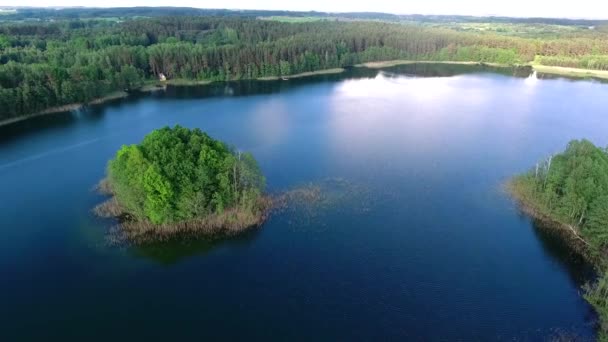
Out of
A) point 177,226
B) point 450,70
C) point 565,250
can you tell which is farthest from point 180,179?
point 450,70

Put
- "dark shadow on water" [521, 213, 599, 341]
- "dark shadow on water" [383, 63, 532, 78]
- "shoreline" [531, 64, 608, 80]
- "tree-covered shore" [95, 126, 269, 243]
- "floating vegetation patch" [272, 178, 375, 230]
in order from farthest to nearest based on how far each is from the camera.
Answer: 1. "dark shadow on water" [383, 63, 532, 78]
2. "shoreline" [531, 64, 608, 80]
3. "floating vegetation patch" [272, 178, 375, 230]
4. "tree-covered shore" [95, 126, 269, 243]
5. "dark shadow on water" [521, 213, 599, 341]

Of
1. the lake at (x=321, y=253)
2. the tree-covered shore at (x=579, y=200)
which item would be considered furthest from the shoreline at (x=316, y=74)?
the tree-covered shore at (x=579, y=200)

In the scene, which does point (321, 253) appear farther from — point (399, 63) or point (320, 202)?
point (399, 63)

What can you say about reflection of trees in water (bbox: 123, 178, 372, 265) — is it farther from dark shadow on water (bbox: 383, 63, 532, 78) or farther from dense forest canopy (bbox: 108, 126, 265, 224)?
dark shadow on water (bbox: 383, 63, 532, 78)

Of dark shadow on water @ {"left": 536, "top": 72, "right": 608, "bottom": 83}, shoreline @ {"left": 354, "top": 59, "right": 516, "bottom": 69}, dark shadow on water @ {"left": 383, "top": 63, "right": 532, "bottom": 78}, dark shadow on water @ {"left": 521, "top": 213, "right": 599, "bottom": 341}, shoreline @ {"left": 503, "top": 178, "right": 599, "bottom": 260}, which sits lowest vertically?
dark shadow on water @ {"left": 521, "top": 213, "right": 599, "bottom": 341}

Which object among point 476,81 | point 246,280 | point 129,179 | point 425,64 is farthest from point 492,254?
point 425,64

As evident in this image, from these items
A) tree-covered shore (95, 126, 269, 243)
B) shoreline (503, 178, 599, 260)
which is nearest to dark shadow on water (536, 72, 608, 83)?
shoreline (503, 178, 599, 260)
